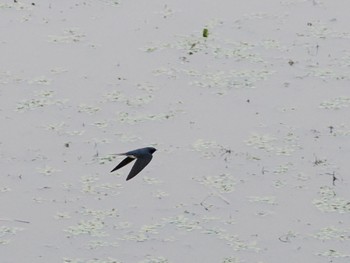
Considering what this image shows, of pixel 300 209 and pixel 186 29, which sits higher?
pixel 186 29

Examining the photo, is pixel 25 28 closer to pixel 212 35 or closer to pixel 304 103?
pixel 212 35

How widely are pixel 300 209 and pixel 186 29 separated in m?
2.42

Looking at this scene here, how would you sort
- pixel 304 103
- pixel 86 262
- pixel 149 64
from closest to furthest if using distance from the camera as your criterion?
pixel 86 262
pixel 304 103
pixel 149 64

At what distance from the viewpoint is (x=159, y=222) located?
4.73 meters

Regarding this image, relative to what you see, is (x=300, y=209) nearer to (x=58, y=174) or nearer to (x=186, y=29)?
(x=58, y=174)

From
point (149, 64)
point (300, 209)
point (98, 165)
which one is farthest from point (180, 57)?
point (300, 209)

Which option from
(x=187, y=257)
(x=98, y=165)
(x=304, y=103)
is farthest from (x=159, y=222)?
(x=304, y=103)

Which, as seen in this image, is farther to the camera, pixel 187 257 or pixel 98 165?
pixel 98 165

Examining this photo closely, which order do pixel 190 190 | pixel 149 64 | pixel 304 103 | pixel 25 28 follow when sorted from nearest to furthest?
pixel 190 190
pixel 304 103
pixel 149 64
pixel 25 28

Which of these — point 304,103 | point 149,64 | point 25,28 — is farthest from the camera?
point 25,28

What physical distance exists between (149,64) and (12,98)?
3.37ft

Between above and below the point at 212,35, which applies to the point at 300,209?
below

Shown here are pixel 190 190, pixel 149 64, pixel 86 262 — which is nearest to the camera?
pixel 86 262

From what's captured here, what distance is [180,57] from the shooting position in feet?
21.4
